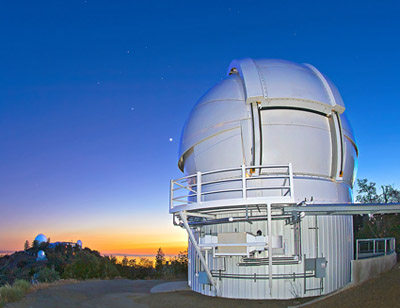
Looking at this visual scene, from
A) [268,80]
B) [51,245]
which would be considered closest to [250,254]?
[268,80]

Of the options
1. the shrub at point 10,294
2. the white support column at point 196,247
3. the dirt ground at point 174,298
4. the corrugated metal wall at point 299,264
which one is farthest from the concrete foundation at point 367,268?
the shrub at point 10,294

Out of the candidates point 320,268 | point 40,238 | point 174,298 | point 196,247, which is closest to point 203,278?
point 174,298

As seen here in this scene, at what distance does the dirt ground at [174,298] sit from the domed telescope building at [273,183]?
76 centimetres

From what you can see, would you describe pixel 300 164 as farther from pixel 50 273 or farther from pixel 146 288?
pixel 50 273

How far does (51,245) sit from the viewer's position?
63.8 meters

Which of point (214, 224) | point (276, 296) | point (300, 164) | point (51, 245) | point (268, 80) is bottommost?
point (51, 245)

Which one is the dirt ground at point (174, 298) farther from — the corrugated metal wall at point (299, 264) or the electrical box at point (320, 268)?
the electrical box at point (320, 268)

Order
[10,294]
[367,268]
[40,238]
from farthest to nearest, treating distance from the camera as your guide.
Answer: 1. [40,238]
2. [10,294]
3. [367,268]

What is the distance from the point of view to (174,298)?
40.7 feet

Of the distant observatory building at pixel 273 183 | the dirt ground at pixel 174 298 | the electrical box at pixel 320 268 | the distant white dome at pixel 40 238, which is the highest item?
the distant observatory building at pixel 273 183

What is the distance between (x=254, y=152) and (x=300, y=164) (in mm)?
1645

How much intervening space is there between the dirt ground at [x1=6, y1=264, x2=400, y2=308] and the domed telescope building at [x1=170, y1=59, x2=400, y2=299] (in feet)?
2.49

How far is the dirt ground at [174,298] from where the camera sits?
28.8 feet

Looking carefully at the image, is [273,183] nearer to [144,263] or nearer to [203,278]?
[203,278]
